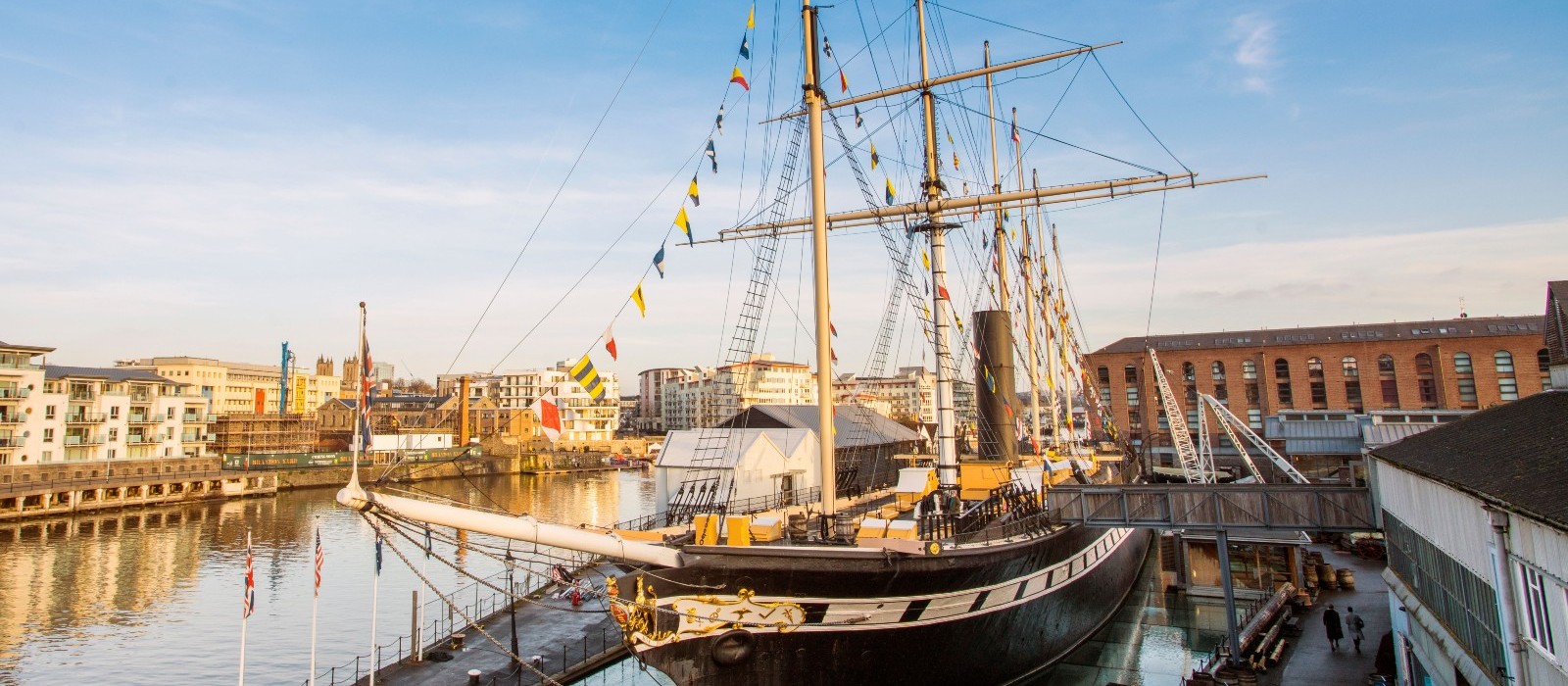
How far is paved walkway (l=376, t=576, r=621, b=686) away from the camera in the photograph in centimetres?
1762

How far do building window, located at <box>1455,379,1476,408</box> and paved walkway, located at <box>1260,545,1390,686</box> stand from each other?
3071 centimetres

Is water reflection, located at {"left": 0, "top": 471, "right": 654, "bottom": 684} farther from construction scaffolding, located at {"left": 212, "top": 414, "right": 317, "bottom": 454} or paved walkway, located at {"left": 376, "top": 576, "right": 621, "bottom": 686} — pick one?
construction scaffolding, located at {"left": 212, "top": 414, "right": 317, "bottom": 454}

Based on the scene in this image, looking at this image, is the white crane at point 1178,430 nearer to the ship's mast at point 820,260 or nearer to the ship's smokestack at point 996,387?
the ship's smokestack at point 996,387

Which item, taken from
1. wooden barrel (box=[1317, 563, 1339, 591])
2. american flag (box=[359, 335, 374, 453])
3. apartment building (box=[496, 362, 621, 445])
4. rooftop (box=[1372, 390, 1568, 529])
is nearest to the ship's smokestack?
rooftop (box=[1372, 390, 1568, 529])

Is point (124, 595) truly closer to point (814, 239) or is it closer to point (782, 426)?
point (782, 426)

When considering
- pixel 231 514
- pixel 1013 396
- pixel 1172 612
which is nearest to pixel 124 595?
pixel 231 514

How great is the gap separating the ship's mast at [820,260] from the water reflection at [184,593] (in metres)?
6.58

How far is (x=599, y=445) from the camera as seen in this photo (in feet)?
350

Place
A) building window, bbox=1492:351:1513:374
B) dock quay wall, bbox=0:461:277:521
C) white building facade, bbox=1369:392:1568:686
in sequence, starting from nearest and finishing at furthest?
white building facade, bbox=1369:392:1568:686 < building window, bbox=1492:351:1513:374 < dock quay wall, bbox=0:461:277:521

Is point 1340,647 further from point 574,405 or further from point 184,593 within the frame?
point 574,405

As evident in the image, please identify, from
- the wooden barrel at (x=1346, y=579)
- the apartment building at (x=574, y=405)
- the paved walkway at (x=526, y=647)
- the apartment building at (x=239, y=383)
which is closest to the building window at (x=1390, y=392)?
the wooden barrel at (x=1346, y=579)

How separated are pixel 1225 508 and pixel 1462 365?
45.5 meters

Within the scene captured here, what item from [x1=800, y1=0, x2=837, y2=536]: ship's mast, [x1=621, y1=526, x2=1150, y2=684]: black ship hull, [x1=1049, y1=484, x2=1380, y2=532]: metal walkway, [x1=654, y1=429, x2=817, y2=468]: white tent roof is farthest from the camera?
[x1=654, y1=429, x2=817, y2=468]: white tent roof

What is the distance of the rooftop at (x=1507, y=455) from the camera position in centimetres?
717
